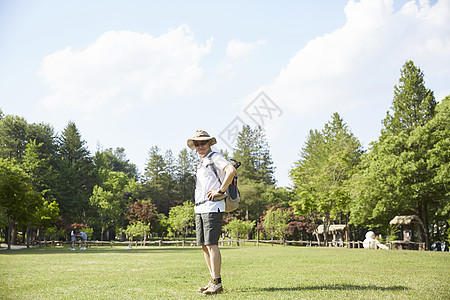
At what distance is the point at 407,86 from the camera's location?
1262 inches

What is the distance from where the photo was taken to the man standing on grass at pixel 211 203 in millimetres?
4895

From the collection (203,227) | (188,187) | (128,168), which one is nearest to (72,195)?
(188,187)

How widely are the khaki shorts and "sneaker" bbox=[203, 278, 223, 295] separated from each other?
49cm

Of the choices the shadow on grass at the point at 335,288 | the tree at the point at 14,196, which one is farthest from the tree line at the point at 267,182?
the shadow on grass at the point at 335,288

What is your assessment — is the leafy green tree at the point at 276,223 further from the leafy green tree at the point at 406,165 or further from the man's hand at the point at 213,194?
the man's hand at the point at 213,194

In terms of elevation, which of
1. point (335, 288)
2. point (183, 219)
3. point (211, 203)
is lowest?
point (183, 219)

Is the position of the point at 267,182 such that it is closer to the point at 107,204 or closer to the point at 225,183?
the point at 107,204

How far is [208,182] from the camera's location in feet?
17.1

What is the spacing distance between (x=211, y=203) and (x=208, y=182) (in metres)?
0.33

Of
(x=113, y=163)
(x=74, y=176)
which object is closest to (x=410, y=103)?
(x=74, y=176)

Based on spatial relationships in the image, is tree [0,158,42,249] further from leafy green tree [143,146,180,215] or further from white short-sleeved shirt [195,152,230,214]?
leafy green tree [143,146,180,215]

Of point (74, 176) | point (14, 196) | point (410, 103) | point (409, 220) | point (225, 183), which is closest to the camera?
point (225, 183)

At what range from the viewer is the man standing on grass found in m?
4.89

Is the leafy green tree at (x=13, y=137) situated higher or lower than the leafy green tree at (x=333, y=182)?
higher
